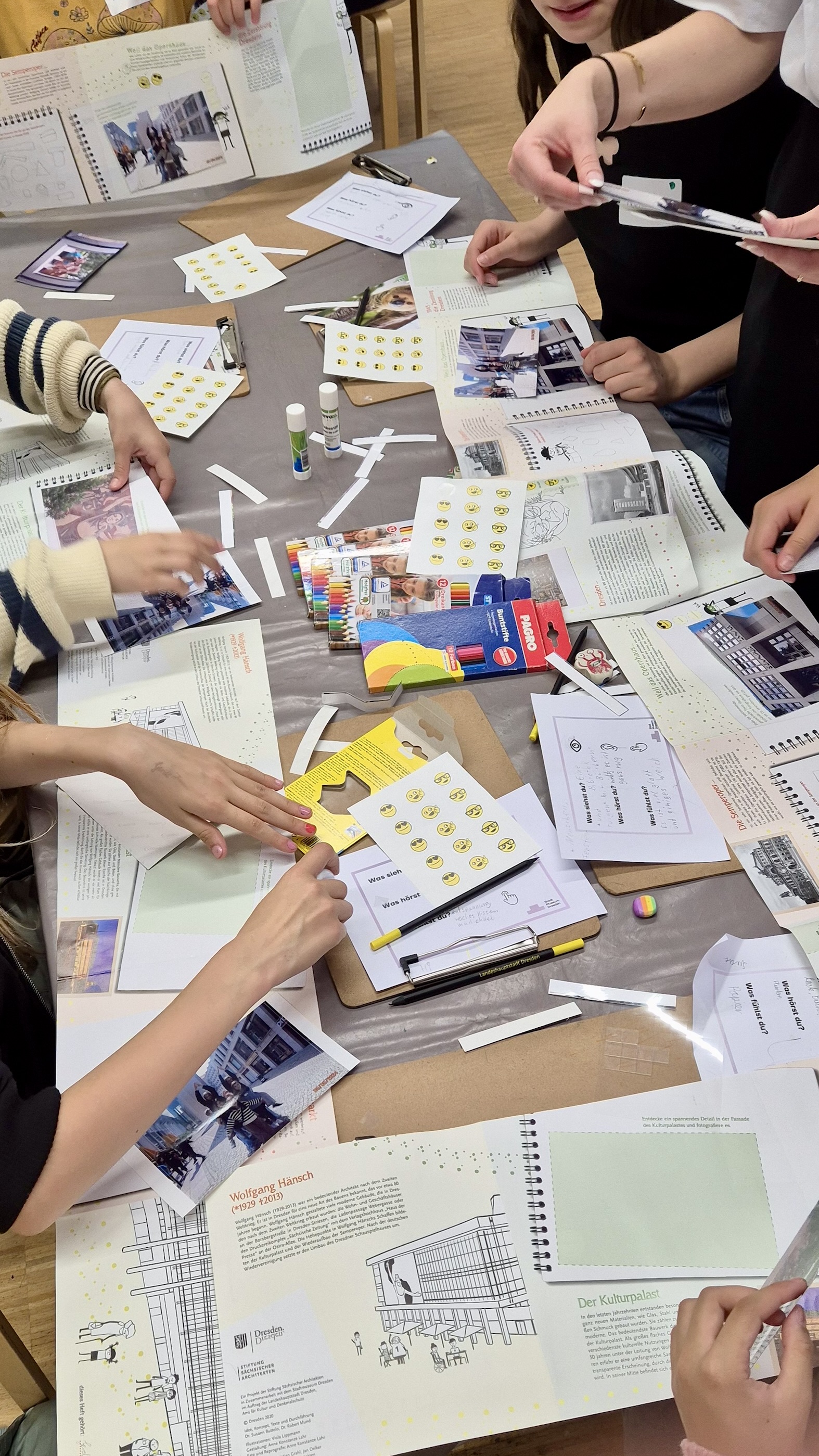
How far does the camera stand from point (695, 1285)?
34.1 inches

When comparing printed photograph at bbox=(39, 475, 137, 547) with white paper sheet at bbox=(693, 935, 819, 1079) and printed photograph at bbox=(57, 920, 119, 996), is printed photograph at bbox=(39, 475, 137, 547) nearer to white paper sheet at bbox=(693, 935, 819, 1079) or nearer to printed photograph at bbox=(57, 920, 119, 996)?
printed photograph at bbox=(57, 920, 119, 996)

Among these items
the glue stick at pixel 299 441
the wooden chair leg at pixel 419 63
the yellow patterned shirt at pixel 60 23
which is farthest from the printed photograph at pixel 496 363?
the wooden chair leg at pixel 419 63

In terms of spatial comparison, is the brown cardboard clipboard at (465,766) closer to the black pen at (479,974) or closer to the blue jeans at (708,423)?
the black pen at (479,974)

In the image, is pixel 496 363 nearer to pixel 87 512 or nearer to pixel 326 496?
pixel 326 496

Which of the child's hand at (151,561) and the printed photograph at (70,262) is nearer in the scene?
the child's hand at (151,561)

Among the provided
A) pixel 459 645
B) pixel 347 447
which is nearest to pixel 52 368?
pixel 347 447

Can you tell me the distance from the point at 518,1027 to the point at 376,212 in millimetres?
1664

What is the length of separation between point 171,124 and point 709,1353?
7.55 feet

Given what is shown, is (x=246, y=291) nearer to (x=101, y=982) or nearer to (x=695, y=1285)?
(x=101, y=982)

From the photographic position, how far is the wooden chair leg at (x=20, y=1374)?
1046 mm

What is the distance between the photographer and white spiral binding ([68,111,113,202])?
2.09m

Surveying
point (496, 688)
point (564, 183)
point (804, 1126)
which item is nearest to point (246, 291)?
point (564, 183)

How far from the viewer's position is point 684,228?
5.59 ft

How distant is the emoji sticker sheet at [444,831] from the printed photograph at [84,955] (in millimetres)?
296
